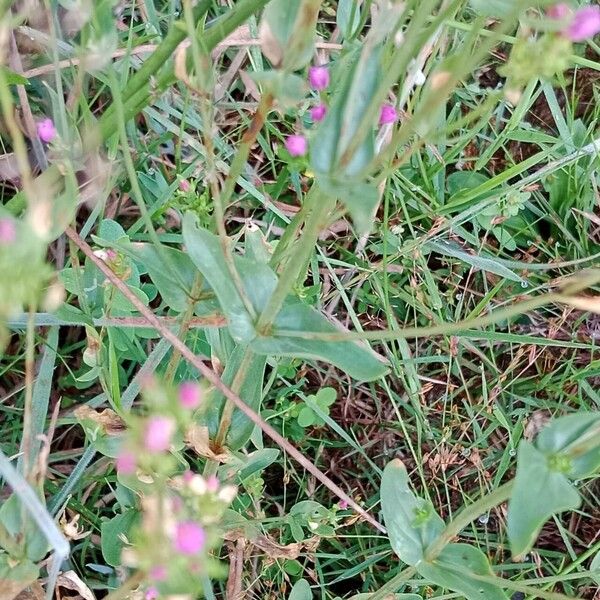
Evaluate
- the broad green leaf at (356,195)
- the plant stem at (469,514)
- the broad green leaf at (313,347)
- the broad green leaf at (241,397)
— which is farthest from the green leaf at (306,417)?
the broad green leaf at (356,195)

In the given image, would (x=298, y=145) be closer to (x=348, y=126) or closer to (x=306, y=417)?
(x=348, y=126)

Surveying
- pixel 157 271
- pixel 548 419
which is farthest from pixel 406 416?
pixel 157 271

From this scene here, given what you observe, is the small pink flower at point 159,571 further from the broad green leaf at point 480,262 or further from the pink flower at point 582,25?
the broad green leaf at point 480,262

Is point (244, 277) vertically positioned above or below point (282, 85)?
below

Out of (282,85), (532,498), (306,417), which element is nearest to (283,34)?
(282,85)

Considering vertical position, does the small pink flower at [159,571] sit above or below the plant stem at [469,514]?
above

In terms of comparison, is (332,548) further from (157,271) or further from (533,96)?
(533,96)

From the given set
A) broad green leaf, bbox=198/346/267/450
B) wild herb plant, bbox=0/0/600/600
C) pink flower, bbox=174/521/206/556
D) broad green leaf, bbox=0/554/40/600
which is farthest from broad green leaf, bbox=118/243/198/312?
pink flower, bbox=174/521/206/556
